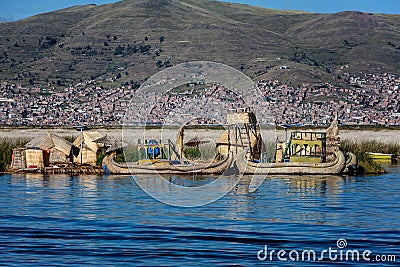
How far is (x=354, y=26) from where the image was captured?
164 meters

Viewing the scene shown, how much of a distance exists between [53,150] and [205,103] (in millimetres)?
45319

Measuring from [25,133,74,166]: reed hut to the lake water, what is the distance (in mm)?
6588

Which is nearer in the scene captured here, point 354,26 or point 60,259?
point 60,259

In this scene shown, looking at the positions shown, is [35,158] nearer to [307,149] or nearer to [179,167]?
[179,167]

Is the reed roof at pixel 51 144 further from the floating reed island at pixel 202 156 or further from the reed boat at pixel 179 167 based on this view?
the reed boat at pixel 179 167

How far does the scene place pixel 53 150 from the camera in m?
37.0

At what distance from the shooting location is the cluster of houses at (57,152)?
36219 millimetres

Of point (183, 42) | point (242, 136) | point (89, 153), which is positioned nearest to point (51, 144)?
point (89, 153)

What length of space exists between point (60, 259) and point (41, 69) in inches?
4614

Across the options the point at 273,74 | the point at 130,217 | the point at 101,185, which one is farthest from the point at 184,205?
the point at 273,74

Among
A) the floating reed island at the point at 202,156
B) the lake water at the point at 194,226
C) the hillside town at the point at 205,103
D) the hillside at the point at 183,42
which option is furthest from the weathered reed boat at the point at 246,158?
the hillside at the point at 183,42

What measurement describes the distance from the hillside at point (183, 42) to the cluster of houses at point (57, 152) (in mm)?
72971

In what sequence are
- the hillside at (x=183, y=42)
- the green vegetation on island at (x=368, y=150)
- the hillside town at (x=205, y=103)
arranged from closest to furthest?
the green vegetation on island at (x=368, y=150), the hillside town at (x=205, y=103), the hillside at (x=183, y=42)

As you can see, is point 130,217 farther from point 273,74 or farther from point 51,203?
point 273,74
